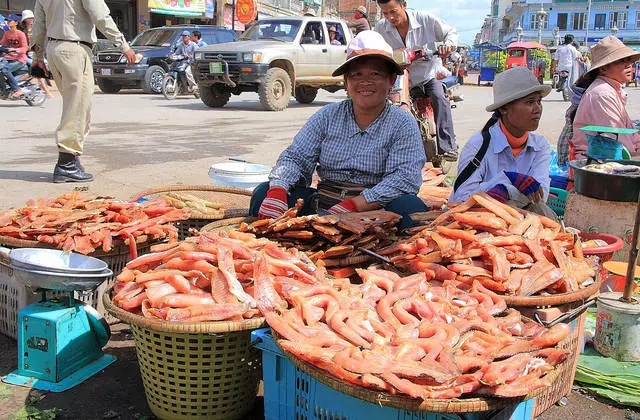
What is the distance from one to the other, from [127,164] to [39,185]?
1.78m

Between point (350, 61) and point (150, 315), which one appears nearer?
point (150, 315)

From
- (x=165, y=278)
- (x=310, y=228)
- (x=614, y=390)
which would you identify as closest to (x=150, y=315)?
(x=165, y=278)

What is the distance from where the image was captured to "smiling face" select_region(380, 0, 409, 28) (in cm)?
686

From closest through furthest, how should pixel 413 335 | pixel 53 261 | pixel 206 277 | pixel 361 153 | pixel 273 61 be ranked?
pixel 413 335 < pixel 206 277 < pixel 53 261 < pixel 361 153 < pixel 273 61

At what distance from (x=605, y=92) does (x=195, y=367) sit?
174 inches

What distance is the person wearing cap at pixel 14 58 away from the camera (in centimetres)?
1673

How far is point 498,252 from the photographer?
326 centimetres

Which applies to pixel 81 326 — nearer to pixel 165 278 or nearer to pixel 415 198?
pixel 165 278

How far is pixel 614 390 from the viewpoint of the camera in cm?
345

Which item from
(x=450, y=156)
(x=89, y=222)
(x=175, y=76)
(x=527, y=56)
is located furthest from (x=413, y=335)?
(x=527, y=56)

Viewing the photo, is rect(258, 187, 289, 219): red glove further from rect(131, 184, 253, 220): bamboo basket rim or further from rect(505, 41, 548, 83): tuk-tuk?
rect(505, 41, 548, 83): tuk-tuk

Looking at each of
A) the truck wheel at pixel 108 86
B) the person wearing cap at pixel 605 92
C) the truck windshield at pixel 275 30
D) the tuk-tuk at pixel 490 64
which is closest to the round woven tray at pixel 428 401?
the person wearing cap at pixel 605 92

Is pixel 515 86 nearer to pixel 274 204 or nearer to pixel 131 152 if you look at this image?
pixel 274 204

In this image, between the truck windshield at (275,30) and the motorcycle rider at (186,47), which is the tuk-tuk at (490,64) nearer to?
the motorcycle rider at (186,47)
